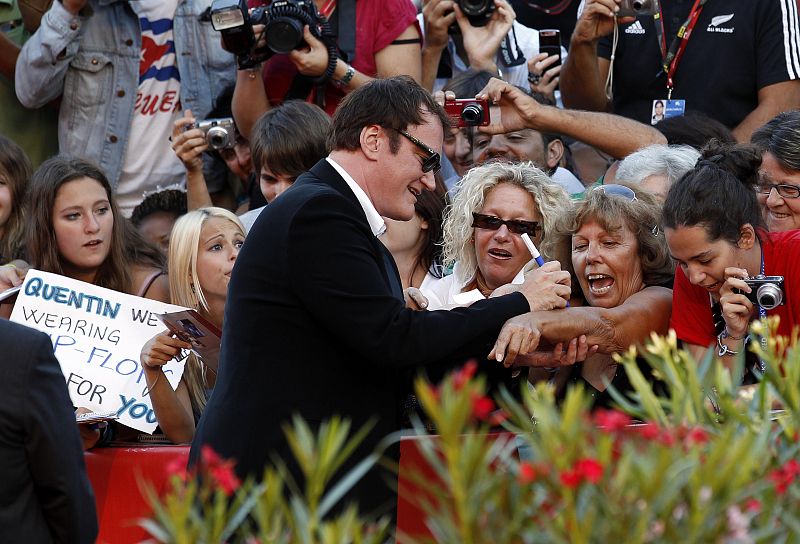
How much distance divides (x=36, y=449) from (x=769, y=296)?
235 cm

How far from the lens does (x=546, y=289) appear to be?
3.95 m

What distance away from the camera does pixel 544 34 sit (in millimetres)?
6664

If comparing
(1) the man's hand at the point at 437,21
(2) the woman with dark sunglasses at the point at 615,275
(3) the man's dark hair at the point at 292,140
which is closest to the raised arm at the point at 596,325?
(2) the woman with dark sunglasses at the point at 615,275

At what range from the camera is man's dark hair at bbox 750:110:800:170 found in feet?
15.7

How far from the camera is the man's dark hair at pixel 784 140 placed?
4789 millimetres

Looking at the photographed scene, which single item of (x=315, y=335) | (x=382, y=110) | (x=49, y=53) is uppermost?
(x=382, y=110)

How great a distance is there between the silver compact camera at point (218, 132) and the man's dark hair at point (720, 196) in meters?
2.75

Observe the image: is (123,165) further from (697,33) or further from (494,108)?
(697,33)

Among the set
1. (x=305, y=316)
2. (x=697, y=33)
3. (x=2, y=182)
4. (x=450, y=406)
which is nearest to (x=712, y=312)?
(x=305, y=316)

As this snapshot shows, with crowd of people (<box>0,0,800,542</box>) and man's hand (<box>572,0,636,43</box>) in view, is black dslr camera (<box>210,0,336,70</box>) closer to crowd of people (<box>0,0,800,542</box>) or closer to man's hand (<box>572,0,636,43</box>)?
crowd of people (<box>0,0,800,542</box>)

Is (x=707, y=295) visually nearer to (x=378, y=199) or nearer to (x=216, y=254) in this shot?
(x=378, y=199)

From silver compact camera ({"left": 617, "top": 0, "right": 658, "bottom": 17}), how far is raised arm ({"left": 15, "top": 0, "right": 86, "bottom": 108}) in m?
2.94

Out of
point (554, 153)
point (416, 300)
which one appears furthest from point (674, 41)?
point (416, 300)

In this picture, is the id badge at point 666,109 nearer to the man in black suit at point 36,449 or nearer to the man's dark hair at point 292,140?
the man's dark hair at point 292,140
